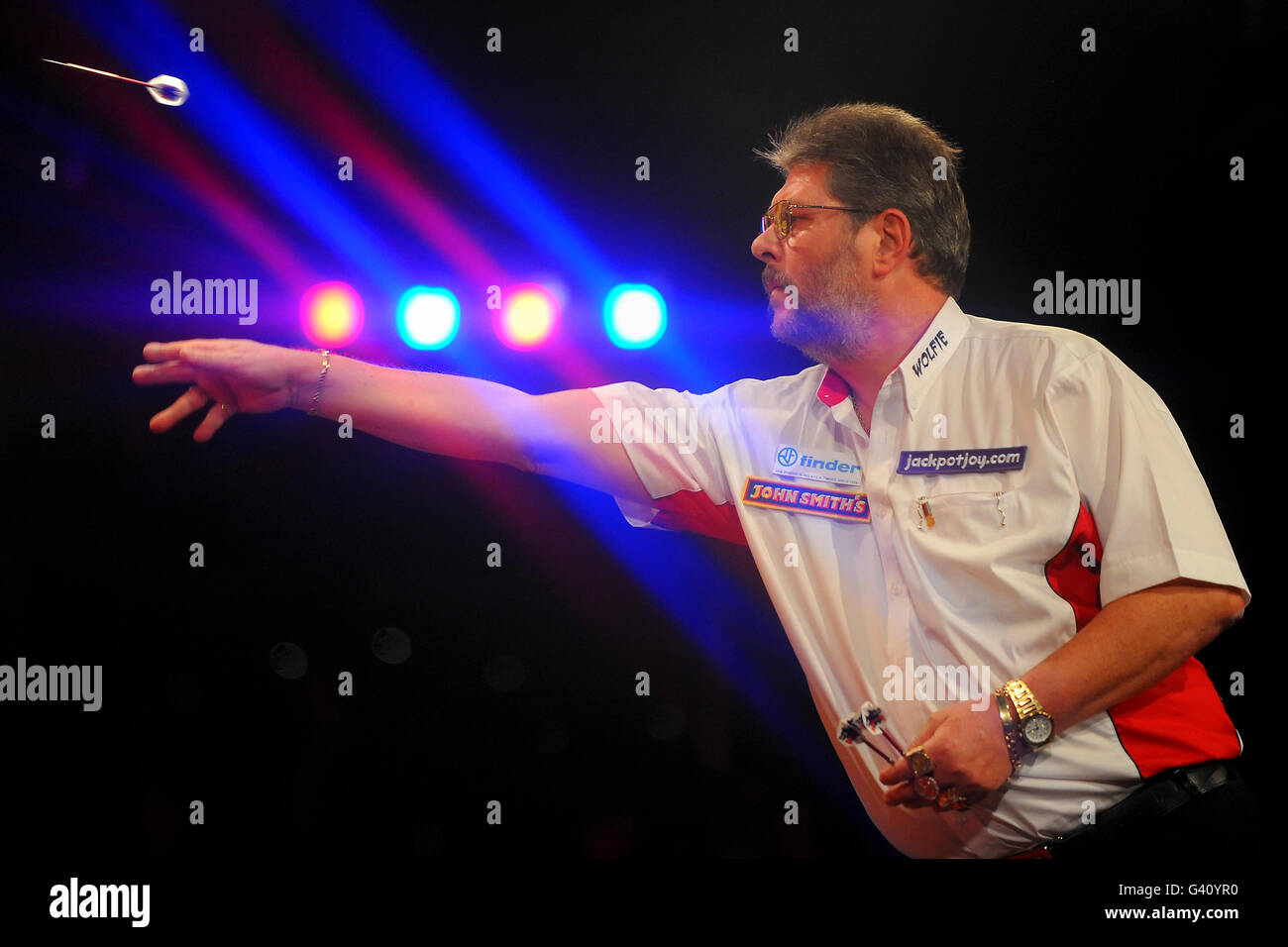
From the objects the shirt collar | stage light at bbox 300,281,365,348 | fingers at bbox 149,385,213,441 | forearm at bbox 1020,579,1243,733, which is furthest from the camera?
stage light at bbox 300,281,365,348

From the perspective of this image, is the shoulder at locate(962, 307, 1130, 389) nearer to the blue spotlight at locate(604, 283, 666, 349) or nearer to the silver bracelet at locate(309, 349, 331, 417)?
the blue spotlight at locate(604, 283, 666, 349)

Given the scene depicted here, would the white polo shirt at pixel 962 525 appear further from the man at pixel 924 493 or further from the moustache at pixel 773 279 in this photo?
the moustache at pixel 773 279

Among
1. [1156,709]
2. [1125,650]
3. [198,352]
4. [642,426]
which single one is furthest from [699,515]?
[198,352]

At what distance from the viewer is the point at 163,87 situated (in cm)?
271

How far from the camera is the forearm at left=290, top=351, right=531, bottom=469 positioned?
2402 mm

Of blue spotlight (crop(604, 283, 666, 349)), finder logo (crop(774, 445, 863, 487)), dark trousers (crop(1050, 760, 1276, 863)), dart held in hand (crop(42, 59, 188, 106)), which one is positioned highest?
dart held in hand (crop(42, 59, 188, 106))

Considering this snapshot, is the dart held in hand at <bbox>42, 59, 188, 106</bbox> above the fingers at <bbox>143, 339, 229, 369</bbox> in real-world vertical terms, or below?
above

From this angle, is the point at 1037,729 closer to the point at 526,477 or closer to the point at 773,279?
the point at 773,279

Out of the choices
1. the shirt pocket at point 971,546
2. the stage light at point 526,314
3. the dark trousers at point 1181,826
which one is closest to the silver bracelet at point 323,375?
the stage light at point 526,314

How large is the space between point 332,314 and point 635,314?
778mm

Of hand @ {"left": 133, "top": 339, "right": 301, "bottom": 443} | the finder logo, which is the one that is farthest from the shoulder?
hand @ {"left": 133, "top": 339, "right": 301, "bottom": 443}

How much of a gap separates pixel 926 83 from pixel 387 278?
1.47 meters

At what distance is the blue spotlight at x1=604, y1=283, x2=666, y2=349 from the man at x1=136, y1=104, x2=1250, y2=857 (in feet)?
0.57

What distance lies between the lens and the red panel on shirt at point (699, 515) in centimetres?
254
